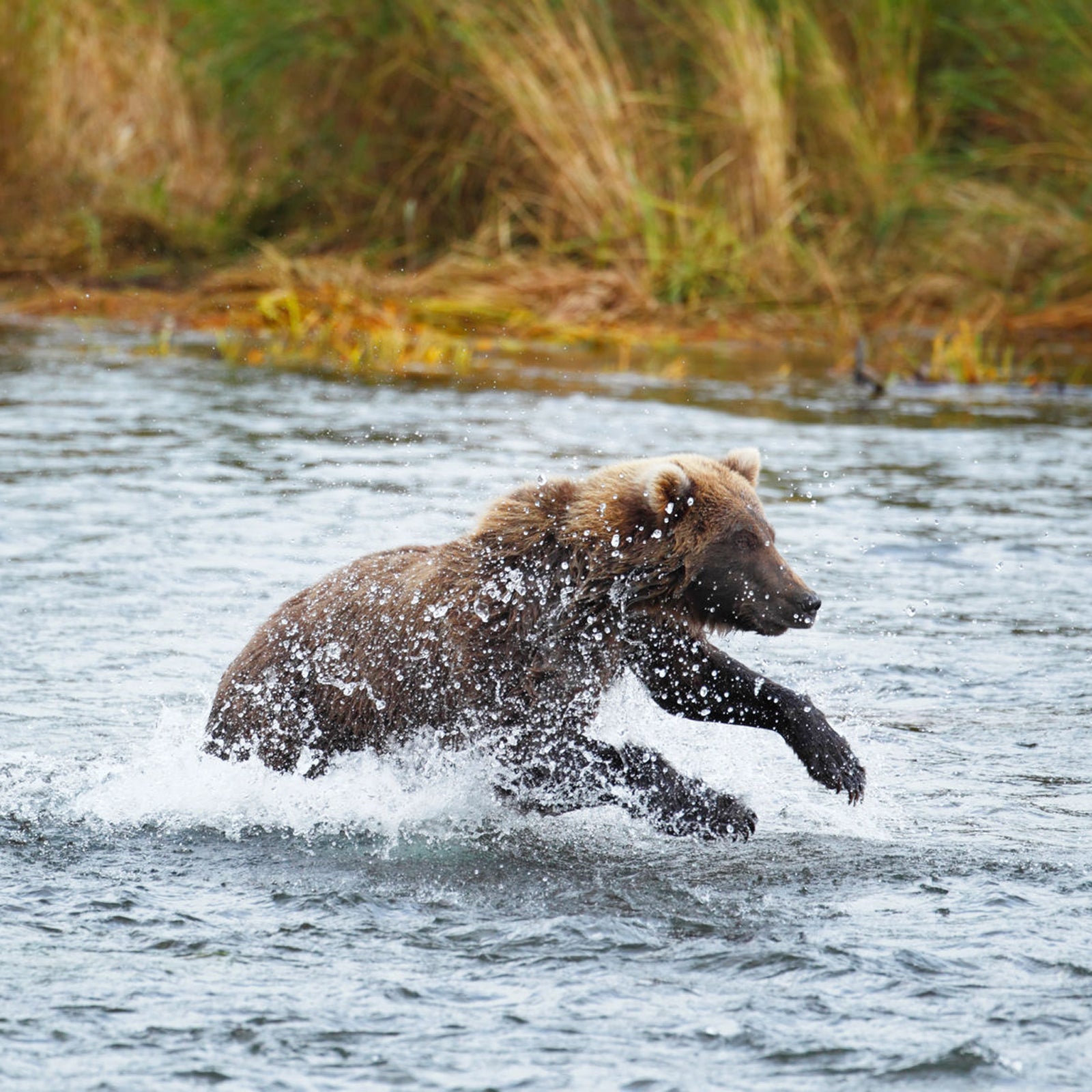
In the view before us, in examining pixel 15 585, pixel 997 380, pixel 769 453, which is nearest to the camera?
pixel 15 585

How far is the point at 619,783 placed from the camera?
4.67 meters

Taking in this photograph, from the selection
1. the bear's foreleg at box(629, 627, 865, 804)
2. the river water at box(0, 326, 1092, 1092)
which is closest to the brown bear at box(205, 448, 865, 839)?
the bear's foreleg at box(629, 627, 865, 804)

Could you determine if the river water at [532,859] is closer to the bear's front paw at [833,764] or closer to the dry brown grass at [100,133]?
the bear's front paw at [833,764]

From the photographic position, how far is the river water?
11.2ft

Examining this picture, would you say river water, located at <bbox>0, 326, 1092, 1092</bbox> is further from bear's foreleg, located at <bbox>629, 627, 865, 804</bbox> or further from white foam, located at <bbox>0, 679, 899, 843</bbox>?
bear's foreleg, located at <bbox>629, 627, 865, 804</bbox>

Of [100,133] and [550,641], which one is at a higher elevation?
[100,133]

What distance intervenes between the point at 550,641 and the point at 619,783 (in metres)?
0.42

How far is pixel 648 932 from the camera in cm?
401

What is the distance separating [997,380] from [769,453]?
3.65 meters

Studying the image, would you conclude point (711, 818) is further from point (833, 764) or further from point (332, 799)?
point (332, 799)

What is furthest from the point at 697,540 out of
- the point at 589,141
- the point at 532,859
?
the point at 589,141

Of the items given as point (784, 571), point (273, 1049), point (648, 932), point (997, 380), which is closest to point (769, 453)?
point (997, 380)

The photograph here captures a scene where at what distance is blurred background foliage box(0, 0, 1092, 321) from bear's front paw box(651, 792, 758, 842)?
11.4 metres

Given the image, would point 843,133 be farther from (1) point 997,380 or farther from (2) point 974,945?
(2) point 974,945
